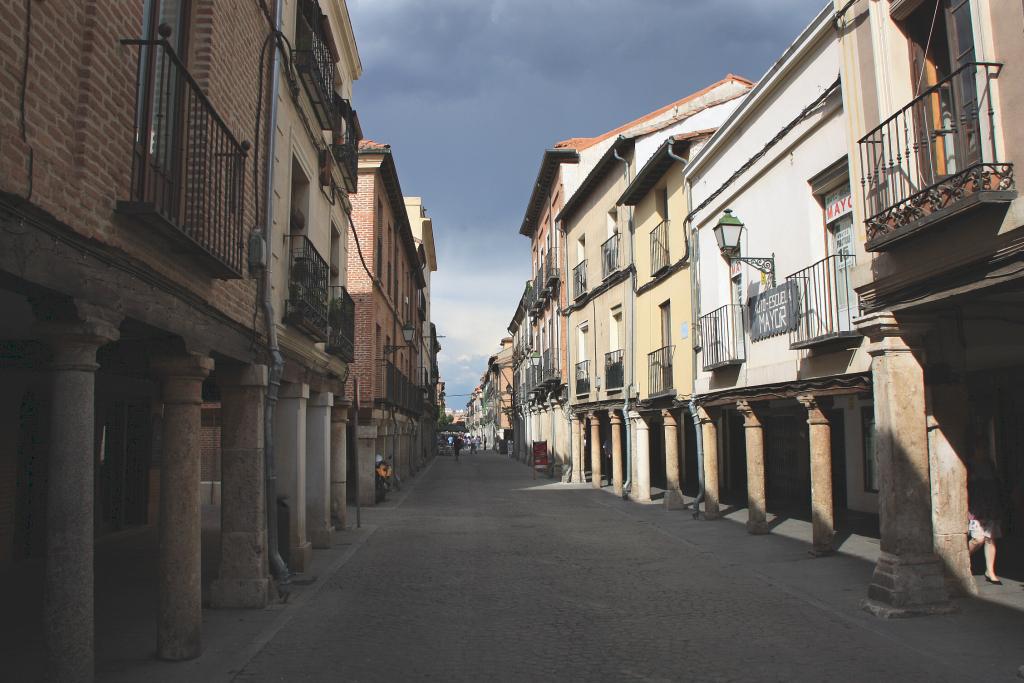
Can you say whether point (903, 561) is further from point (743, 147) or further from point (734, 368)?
point (743, 147)

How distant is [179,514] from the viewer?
6125 mm

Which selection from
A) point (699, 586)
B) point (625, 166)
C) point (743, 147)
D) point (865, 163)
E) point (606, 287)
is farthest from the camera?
point (606, 287)

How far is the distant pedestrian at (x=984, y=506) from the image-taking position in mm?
8367

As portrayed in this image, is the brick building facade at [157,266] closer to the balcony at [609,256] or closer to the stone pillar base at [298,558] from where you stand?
the stone pillar base at [298,558]

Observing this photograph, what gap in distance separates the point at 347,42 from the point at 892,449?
11.3m

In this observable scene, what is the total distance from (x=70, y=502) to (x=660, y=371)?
48.7ft

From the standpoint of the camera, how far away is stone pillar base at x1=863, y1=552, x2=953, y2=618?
7.41 m

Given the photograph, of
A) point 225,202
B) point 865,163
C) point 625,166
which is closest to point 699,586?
point 865,163

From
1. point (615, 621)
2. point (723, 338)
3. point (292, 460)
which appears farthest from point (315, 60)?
point (723, 338)

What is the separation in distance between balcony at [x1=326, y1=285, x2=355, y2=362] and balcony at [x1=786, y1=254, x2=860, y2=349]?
6.73 m

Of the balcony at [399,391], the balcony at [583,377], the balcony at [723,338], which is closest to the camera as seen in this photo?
the balcony at [723,338]

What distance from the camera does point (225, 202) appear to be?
664 centimetres

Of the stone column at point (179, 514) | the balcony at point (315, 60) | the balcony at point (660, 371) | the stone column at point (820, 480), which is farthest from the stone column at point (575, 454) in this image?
the stone column at point (179, 514)

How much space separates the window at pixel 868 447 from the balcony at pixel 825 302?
5.44m
